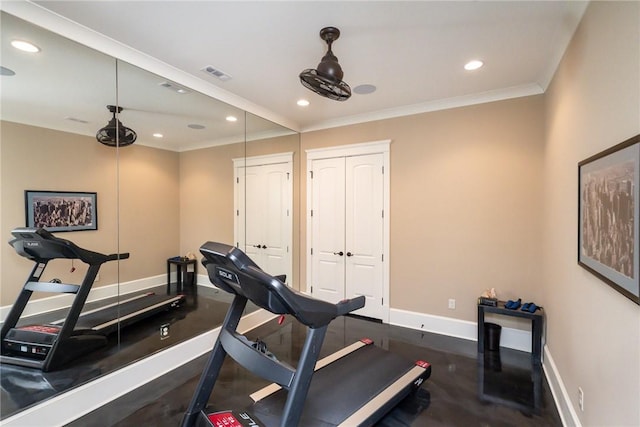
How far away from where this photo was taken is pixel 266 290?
1.68 metres

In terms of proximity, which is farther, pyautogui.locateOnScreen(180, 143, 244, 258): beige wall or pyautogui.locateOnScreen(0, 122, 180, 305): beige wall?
pyautogui.locateOnScreen(180, 143, 244, 258): beige wall

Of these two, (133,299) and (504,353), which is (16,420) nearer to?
(133,299)

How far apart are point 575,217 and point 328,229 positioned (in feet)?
10.1

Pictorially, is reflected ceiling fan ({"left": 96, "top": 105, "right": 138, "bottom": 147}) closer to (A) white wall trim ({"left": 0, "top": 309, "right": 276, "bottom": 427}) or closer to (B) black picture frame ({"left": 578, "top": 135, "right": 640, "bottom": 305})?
(A) white wall trim ({"left": 0, "top": 309, "right": 276, "bottom": 427})

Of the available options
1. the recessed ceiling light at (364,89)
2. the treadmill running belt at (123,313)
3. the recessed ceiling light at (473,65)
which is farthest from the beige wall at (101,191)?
the recessed ceiling light at (473,65)

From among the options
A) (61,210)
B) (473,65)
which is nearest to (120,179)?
(61,210)

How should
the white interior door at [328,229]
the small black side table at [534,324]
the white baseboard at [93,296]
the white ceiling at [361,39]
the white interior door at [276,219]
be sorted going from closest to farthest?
1. the white ceiling at [361,39]
2. the white baseboard at [93,296]
3. the small black side table at [534,324]
4. the white interior door at [328,229]
5. the white interior door at [276,219]

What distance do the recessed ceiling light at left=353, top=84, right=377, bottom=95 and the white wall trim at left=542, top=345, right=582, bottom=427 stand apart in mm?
3275

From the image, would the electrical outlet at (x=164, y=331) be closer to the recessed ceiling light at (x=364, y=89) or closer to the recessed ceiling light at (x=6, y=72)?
the recessed ceiling light at (x=6, y=72)

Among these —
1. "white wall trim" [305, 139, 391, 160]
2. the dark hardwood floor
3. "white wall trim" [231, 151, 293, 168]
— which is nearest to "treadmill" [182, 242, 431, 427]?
the dark hardwood floor

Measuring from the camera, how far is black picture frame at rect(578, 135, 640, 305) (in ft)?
4.16

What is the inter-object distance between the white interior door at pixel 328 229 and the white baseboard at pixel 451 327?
0.96m

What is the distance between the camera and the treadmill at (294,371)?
5.49 feet

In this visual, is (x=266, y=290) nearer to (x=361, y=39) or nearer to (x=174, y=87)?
(x=361, y=39)
